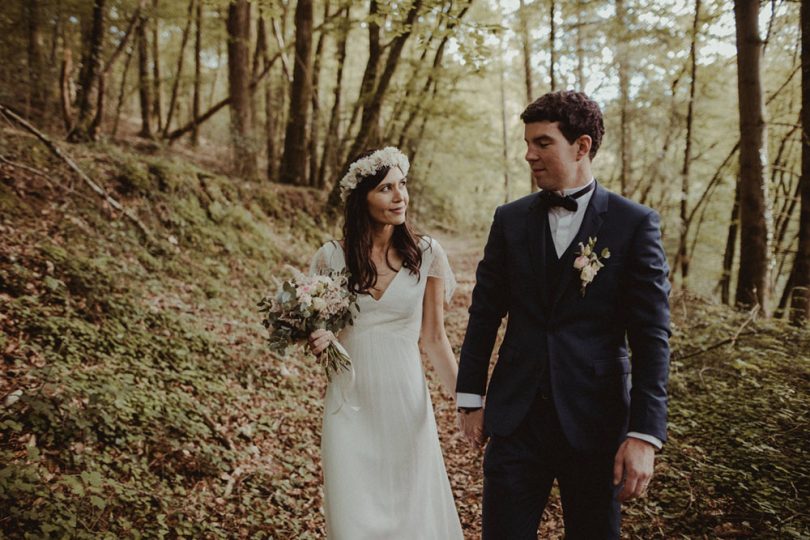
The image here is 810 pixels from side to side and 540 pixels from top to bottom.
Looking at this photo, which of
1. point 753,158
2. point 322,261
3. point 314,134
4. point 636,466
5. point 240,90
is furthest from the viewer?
point 314,134

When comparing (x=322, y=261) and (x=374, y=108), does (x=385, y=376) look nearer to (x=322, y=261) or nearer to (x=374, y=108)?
(x=322, y=261)

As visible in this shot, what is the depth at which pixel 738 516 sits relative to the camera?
3.45 meters

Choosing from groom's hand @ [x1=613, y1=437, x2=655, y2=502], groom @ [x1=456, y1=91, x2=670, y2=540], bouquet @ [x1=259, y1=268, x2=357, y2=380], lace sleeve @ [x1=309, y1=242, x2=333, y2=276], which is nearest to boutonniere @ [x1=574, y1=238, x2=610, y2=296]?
groom @ [x1=456, y1=91, x2=670, y2=540]

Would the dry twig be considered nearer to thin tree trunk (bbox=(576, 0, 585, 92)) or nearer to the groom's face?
the groom's face

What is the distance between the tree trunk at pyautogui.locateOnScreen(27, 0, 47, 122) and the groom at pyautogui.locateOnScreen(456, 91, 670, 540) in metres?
9.90

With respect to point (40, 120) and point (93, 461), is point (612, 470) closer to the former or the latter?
point (93, 461)

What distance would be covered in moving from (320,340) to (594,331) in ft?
4.67

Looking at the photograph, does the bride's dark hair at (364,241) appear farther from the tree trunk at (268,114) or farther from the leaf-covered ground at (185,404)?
the tree trunk at (268,114)

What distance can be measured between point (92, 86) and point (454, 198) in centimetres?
2055

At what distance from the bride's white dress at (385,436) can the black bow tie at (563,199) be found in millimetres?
1059

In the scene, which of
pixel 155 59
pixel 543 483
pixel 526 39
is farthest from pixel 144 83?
pixel 543 483

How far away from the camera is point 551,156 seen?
7.77 feet

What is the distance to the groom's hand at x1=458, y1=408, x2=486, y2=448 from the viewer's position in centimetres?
260

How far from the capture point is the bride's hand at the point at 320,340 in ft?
9.50
